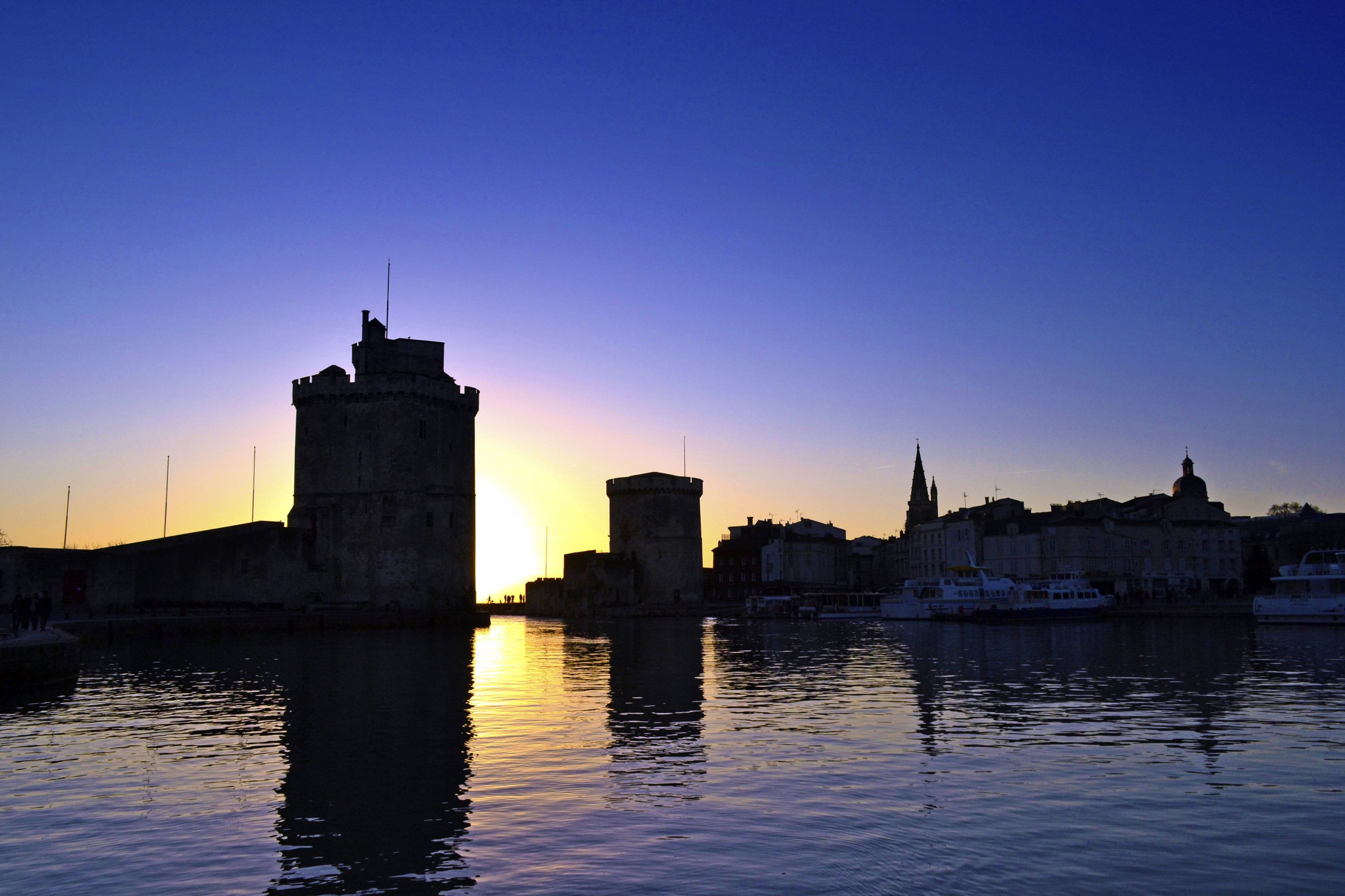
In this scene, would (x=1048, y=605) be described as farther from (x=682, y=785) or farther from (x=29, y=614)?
(x=682, y=785)

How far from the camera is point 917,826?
412 inches

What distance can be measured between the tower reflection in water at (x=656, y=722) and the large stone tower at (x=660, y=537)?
40501 mm

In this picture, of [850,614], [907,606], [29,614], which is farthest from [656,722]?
[850,614]

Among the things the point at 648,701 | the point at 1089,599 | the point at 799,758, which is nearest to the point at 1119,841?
the point at 799,758

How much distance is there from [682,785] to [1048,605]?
5253 centimetres

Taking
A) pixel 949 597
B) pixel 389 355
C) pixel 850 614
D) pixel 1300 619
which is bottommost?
pixel 1300 619

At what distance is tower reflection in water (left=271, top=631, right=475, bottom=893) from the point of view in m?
9.20

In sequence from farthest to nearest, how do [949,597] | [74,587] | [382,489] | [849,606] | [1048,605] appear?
1. [849,606]
2. [949,597]
3. [1048,605]
4. [382,489]
5. [74,587]

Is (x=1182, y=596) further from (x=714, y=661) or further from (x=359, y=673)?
(x=359, y=673)

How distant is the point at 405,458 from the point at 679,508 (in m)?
30.1

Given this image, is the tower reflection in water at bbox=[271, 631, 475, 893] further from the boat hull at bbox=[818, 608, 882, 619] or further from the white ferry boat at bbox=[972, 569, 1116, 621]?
the boat hull at bbox=[818, 608, 882, 619]

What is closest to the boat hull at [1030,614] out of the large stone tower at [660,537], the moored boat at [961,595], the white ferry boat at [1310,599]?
the moored boat at [961,595]

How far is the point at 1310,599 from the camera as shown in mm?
52125

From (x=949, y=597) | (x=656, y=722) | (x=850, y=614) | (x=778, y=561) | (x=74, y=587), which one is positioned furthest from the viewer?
(x=778, y=561)
